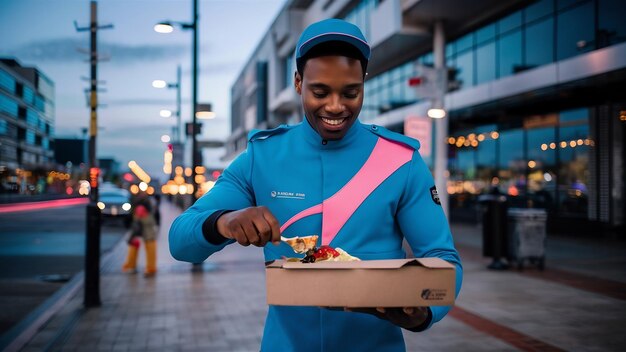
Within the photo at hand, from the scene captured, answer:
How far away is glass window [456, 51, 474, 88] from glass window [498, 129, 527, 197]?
2.37m

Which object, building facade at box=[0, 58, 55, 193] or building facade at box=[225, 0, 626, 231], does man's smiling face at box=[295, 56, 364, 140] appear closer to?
building facade at box=[0, 58, 55, 193]

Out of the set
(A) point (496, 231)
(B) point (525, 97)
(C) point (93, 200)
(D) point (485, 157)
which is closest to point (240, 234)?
(C) point (93, 200)

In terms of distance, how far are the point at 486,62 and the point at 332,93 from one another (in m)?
20.0

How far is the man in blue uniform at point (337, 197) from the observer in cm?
190

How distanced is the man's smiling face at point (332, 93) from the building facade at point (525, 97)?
435 inches

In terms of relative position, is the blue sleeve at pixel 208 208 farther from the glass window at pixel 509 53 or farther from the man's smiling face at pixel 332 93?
the glass window at pixel 509 53

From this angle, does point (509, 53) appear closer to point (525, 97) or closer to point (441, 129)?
point (525, 97)

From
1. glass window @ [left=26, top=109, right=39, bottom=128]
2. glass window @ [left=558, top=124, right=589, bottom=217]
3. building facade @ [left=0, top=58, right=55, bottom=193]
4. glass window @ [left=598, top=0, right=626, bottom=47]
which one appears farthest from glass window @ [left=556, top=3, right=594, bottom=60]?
glass window @ [left=26, top=109, right=39, bottom=128]

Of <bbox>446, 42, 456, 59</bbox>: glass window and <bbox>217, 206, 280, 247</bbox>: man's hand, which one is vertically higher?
<bbox>446, 42, 456, 59</bbox>: glass window

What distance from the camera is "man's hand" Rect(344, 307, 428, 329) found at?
1.53 metres

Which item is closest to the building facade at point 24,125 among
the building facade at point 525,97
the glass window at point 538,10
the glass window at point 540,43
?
the building facade at point 525,97

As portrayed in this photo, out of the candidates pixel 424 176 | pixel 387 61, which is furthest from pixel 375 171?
pixel 387 61

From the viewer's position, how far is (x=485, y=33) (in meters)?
20.7

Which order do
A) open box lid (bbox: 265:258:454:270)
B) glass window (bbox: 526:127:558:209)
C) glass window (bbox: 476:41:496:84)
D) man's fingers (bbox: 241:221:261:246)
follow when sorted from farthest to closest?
glass window (bbox: 476:41:496:84)
glass window (bbox: 526:127:558:209)
man's fingers (bbox: 241:221:261:246)
open box lid (bbox: 265:258:454:270)
